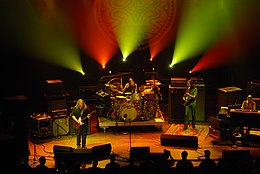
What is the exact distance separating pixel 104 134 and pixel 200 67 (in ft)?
20.2

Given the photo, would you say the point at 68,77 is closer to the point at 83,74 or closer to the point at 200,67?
the point at 83,74

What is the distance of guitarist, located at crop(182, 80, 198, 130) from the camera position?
15.9m

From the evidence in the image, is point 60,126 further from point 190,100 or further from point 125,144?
point 190,100

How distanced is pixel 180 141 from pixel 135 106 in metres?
2.54

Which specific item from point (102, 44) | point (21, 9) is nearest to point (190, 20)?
point (102, 44)

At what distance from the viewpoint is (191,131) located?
53.1ft

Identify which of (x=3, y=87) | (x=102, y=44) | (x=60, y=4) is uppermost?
(x=60, y=4)

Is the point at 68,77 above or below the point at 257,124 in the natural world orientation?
above

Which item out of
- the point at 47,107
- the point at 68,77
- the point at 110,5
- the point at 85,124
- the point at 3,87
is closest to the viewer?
the point at 85,124

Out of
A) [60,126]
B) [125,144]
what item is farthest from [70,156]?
[60,126]

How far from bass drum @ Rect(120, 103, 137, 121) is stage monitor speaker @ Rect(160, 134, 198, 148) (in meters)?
1.82

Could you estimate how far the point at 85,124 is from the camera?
1392 cm

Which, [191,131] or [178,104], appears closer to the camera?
[191,131]

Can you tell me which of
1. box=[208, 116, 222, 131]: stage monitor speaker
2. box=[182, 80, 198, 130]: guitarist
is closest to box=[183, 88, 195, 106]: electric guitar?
box=[182, 80, 198, 130]: guitarist
